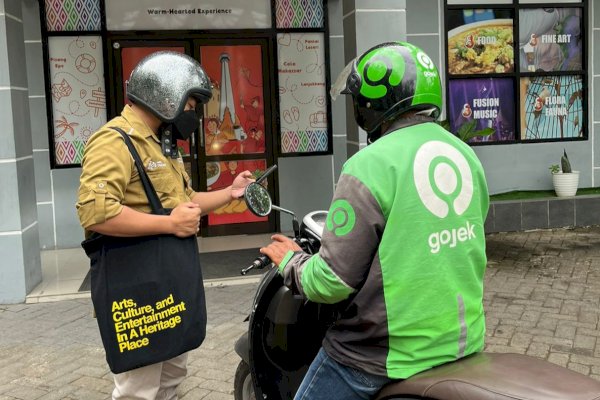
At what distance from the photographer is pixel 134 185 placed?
2836 mm

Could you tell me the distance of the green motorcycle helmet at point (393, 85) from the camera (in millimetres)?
2107

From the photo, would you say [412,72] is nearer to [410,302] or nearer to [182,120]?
[410,302]

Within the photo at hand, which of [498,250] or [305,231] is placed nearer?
[305,231]

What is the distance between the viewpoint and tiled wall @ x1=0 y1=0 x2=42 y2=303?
20.5 feet

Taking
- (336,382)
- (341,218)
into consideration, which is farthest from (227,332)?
(341,218)

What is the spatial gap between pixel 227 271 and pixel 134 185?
4.47 metres

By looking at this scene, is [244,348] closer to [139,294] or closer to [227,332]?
[139,294]

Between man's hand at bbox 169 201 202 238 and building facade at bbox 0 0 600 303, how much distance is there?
4.68 metres

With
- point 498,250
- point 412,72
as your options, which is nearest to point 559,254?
point 498,250

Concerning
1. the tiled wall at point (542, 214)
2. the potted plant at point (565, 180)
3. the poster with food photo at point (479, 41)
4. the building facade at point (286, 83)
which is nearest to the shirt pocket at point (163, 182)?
the building facade at point (286, 83)

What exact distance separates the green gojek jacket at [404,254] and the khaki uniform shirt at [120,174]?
98cm

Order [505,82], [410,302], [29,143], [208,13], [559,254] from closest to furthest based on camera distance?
[410,302] < [29,143] < [559,254] < [208,13] < [505,82]

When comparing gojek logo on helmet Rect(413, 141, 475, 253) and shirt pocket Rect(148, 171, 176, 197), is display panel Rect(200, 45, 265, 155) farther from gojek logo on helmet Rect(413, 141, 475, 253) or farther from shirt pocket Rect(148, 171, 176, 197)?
gojek logo on helmet Rect(413, 141, 475, 253)

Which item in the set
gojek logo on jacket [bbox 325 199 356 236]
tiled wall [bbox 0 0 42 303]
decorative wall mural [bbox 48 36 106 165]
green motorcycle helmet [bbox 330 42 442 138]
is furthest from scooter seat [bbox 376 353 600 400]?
decorative wall mural [bbox 48 36 106 165]
